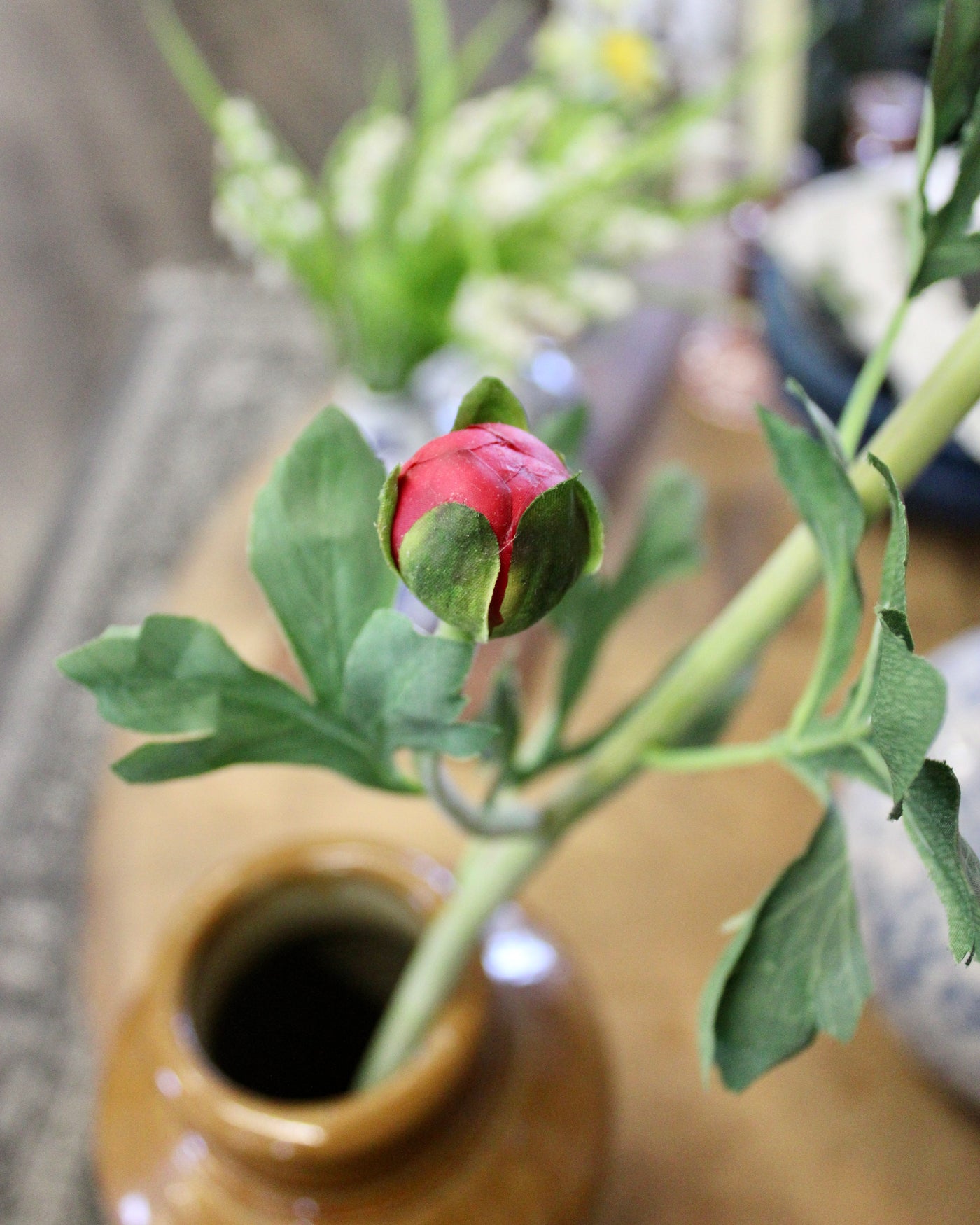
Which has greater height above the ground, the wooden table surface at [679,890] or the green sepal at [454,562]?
the green sepal at [454,562]

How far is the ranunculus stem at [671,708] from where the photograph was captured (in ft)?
0.72

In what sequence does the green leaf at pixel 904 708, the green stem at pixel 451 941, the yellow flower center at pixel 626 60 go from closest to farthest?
the green leaf at pixel 904 708 → the green stem at pixel 451 941 → the yellow flower center at pixel 626 60

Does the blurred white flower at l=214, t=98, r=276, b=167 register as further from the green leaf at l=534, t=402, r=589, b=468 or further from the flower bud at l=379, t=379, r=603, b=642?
the flower bud at l=379, t=379, r=603, b=642

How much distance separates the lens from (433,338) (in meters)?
0.63

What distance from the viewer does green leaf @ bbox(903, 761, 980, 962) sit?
0.17 metres

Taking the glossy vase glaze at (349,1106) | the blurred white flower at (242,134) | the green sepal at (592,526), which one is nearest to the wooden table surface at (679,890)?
the glossy vase glaze at (349,1106)

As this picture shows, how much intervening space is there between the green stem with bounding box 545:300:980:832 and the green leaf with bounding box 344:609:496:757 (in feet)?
0.21

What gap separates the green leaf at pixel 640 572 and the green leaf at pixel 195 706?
9 centimetres

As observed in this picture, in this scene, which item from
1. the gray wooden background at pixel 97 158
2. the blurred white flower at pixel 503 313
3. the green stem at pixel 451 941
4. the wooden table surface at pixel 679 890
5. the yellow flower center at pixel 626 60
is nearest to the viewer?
the green stem at pixel 451 941

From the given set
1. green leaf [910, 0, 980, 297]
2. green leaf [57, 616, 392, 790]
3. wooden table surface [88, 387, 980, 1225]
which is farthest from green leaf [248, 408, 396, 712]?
wooden table surface [88, 387, 980, 1225]

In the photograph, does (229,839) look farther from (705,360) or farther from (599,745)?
(705,360)

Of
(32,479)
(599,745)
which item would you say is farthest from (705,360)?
(32,479)

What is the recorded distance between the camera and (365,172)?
2.10 feet

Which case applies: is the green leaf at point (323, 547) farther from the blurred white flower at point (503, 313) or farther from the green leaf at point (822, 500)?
the blurred white flower at point (503, 313)
